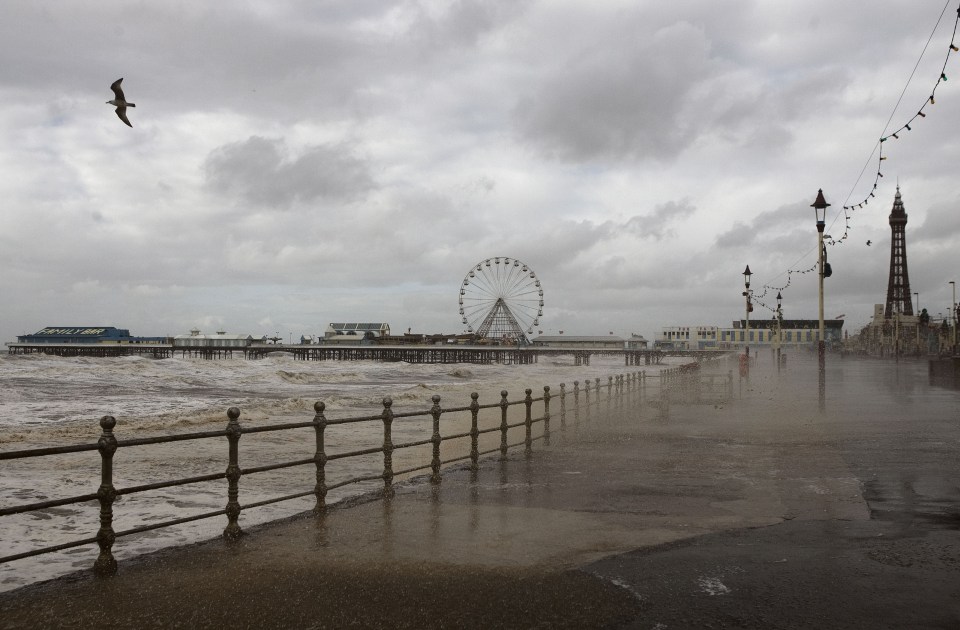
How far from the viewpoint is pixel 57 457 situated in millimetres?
18078

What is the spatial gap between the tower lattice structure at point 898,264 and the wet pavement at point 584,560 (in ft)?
500

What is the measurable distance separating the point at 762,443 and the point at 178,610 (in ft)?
38.3

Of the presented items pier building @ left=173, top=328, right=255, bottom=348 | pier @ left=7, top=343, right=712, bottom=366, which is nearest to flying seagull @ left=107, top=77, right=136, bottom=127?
pier @ left=7, top=343, right=712, bottom=366

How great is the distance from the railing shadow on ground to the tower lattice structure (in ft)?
408

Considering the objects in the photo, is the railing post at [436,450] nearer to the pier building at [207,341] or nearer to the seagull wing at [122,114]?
the seagull wing at [122,114]

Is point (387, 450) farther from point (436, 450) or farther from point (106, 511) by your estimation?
point (106, 511)

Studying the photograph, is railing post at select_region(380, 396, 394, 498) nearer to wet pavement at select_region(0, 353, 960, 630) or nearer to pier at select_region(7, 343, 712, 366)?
wet pavement at select_region(0, 353, 960, 630)

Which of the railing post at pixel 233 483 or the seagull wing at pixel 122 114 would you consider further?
the seagull wing at pixel 122 114

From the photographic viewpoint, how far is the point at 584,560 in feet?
20.2

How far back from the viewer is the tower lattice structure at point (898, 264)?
14441 centimetres

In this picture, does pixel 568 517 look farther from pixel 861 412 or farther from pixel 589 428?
→ pixel 861 412

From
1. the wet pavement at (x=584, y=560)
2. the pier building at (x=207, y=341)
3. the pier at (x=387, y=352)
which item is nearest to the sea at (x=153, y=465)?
the wet pavement at (x=584, y=560)

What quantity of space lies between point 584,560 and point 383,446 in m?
3.43

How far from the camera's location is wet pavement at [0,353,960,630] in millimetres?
4902
